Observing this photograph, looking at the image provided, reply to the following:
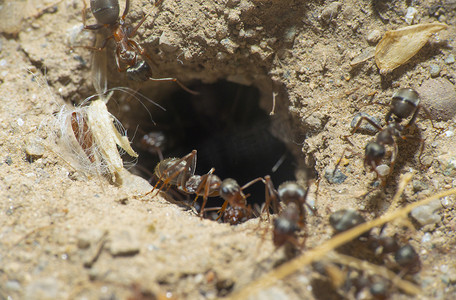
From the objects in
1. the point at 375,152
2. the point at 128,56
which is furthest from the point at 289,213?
the point at 128,56

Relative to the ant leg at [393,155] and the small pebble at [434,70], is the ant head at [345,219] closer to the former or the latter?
the ant leg at [393,155]

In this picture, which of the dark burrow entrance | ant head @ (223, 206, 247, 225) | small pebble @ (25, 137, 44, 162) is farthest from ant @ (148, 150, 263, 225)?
small pebble @ (25, 137, 44, 162)

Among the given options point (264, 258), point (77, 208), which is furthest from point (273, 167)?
point (77, 208)

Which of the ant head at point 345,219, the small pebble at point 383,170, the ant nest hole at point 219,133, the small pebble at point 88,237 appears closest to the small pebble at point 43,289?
the small pebble at point 88,237

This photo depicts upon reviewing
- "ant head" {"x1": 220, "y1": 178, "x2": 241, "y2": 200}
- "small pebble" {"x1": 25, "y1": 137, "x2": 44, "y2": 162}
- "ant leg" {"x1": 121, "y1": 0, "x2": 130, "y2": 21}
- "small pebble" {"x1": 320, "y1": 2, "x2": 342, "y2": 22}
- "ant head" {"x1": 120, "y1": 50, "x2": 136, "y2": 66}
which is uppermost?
"small pebble" {"x1": 320, "y1": 2, "x2": 342, "y2": 22}

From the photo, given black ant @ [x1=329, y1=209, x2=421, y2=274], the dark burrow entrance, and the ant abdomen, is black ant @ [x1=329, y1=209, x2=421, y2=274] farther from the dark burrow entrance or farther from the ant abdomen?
the dark burrow entrance

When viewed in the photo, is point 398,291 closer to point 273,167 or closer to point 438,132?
point 438,132
